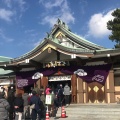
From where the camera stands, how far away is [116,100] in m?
19.3

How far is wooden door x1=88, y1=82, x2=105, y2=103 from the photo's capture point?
19641 millimetres

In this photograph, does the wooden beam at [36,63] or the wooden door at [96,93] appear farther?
→ the wooden beam at [36,63]

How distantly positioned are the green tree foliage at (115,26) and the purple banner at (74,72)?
37.9 ft

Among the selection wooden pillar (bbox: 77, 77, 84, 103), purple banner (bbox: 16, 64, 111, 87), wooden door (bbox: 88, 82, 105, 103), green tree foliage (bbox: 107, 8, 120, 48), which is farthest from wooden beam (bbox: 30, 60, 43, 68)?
green tree foliage (bbox: 107, 8, 120, 48)

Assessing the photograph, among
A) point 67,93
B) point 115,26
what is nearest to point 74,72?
point 67,93

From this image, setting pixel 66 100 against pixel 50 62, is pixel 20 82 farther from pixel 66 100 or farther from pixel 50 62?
pixel 66 100

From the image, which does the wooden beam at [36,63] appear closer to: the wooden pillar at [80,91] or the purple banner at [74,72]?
the purple banner at [74,72]

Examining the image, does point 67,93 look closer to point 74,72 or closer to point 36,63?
point 74,72

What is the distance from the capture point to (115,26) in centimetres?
3103

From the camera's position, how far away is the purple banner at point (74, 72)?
64.3ft

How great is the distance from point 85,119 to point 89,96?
6.00 meters

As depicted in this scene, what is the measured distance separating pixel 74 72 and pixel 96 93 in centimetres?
242

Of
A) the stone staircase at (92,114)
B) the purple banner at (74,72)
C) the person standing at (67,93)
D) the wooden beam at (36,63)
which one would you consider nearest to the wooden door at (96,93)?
the purple banner at (74,72)

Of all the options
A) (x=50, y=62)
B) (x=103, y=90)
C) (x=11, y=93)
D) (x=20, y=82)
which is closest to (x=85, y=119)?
(x=11, y=93)
